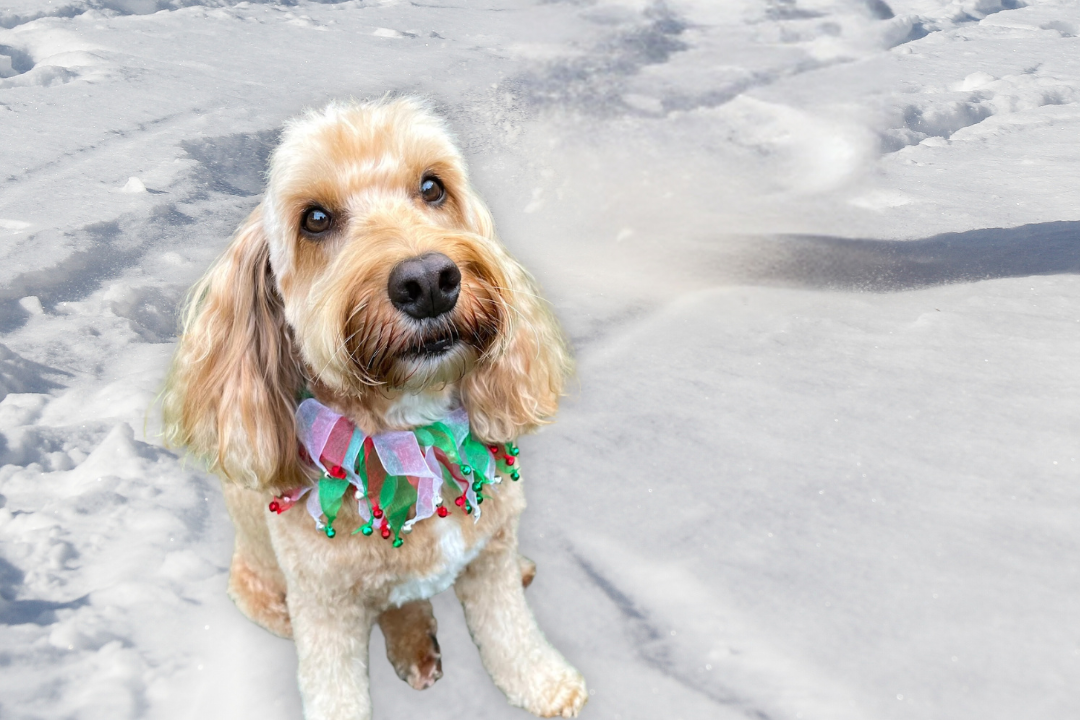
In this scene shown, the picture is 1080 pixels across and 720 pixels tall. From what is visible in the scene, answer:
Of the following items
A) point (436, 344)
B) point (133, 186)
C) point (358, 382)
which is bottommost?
point (133, 186)

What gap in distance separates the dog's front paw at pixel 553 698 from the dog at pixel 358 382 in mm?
317

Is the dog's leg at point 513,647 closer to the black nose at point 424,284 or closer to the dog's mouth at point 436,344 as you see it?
the dog's mouth at point 436,344

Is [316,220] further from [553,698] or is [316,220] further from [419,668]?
[553,698]

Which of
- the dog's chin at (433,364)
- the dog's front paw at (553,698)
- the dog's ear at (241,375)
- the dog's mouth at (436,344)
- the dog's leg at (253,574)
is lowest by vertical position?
the dog's front paw at (553,698)

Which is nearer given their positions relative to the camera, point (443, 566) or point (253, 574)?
point (443, 566)

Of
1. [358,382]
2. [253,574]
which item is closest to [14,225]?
[253,574]

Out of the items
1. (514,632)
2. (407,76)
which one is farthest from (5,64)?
(514,632)

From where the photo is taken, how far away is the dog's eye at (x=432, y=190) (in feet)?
6.34

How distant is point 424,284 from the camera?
1.57 meters

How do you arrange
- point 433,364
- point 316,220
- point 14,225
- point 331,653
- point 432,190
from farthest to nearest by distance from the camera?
point 14,225 < point 331,653 < point 432,190 < point 316,220 < point 433,364

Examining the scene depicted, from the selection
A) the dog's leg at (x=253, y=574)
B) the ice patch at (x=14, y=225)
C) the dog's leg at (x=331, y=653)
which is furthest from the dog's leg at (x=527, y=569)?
the ice patch at (x=14, y=225)

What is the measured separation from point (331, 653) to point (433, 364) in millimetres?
806

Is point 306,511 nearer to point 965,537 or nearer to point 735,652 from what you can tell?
point 735,652

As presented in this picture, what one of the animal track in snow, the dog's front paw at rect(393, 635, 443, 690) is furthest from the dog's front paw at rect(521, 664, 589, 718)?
the animal track in snow
